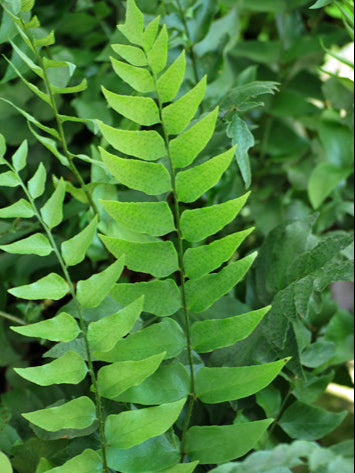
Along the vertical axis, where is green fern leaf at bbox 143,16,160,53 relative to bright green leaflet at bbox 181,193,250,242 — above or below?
above

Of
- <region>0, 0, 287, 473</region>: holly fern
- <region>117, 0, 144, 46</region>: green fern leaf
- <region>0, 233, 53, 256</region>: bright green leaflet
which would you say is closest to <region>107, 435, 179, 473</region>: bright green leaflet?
<region>0, 0, 287, 473</region>: holly fern

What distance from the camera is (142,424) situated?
1.01 feet

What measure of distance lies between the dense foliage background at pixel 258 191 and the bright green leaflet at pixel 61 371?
6 centimetres

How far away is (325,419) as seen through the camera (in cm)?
42

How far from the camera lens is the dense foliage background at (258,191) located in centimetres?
38

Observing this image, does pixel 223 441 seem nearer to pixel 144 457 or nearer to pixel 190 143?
pixel 144 457

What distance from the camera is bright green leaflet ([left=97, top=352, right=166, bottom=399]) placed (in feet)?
0.99

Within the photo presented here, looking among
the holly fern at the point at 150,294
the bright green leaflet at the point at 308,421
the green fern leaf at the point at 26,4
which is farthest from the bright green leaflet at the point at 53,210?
the bright green leaflet at the point at 308,421

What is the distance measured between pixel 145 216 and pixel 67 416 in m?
0.11

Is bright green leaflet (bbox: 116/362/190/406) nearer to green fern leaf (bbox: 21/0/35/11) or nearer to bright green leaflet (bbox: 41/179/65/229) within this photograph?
bright green leaflet (bbox: 41/179/65/229)

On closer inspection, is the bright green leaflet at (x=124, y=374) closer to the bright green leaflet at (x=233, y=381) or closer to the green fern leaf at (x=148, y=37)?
the bright green leaflet at (x=233, y=381)

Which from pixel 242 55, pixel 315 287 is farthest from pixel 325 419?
pixel 242 55

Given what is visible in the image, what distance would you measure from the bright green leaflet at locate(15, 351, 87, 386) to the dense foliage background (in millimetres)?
58

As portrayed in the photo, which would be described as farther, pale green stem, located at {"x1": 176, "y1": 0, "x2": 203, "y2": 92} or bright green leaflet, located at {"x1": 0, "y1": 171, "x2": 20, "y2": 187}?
A: pale green stem, located at {"x1": 176, "y1": 0, "x2": 203, "y2": 92}
